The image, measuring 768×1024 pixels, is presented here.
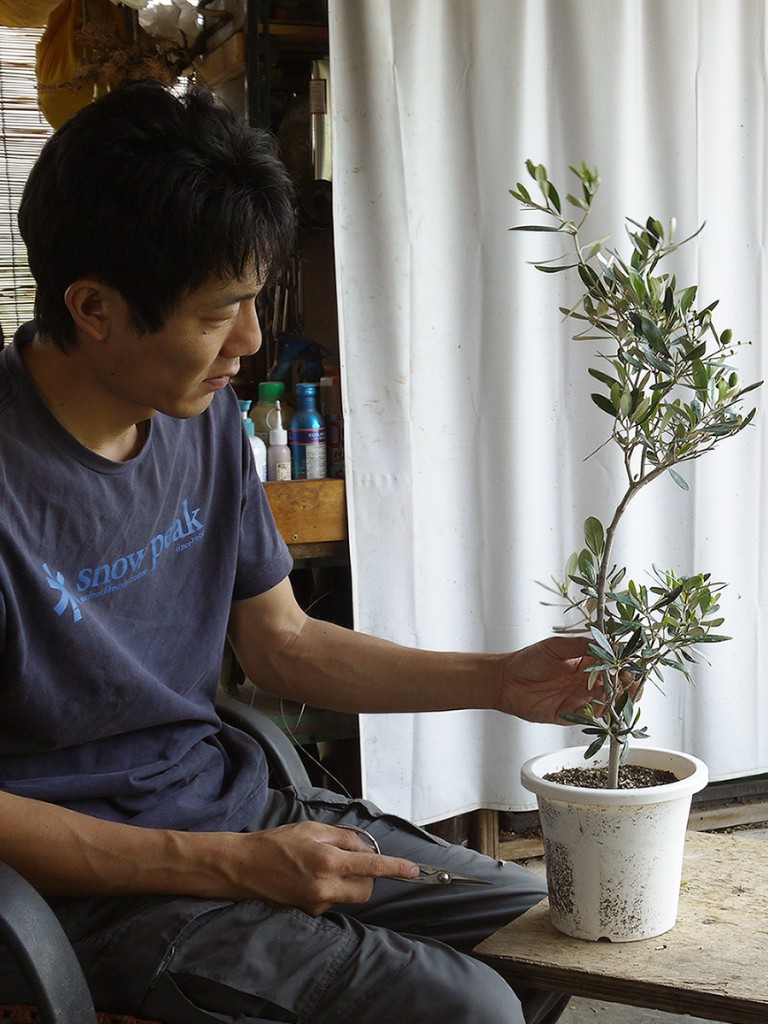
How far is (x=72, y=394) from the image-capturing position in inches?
54.1

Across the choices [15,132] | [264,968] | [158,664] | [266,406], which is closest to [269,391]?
[266,406]

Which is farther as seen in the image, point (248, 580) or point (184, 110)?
point (248, 580)

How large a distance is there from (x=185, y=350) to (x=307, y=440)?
1.19 m

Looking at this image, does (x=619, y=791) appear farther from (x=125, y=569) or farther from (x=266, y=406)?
(x=266, y=406)

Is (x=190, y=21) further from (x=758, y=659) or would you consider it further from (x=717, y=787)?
(x=717, y=787)

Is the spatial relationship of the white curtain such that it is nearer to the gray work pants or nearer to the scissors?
the scissors

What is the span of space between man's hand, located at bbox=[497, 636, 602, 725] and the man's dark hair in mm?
566

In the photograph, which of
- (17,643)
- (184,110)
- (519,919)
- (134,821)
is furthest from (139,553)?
(519,919)

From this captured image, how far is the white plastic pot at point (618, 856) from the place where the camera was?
128cm

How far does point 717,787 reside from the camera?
3.06 metres

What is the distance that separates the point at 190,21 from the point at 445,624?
1521 millimetres

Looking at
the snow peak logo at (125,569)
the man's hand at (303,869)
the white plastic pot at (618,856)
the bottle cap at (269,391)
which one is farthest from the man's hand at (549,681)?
the bottle cap at (269,391)

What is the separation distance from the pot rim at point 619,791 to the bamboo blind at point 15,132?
12.9ft

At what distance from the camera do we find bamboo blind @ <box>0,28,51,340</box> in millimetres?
4852
